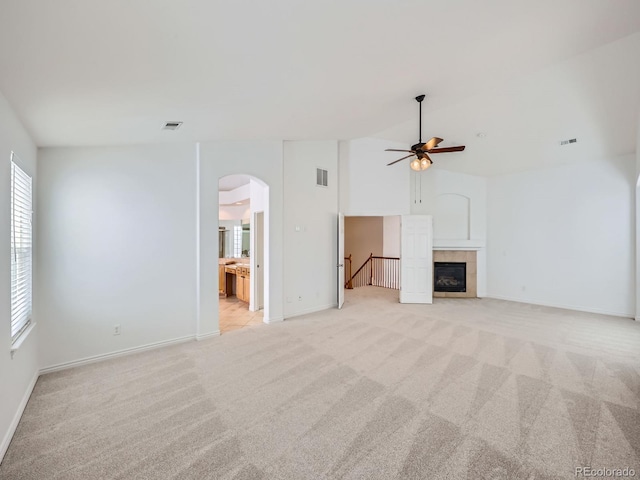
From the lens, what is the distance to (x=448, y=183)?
770 cm

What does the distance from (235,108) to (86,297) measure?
2.97 meters

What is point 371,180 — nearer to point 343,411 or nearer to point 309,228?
point 309,228

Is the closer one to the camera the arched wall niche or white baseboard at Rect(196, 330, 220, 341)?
white baseboard at Rect(196, 330, 220, 341)

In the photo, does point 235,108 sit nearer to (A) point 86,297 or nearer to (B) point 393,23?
(B) point 393,23

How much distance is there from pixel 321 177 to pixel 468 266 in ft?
14.9

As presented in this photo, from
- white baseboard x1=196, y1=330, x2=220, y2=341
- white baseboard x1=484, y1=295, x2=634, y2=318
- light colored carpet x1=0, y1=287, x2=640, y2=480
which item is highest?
white baseboard x1=484, y1=295, x2=634, y2=318

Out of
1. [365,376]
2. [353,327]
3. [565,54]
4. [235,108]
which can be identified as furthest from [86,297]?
[565,54]

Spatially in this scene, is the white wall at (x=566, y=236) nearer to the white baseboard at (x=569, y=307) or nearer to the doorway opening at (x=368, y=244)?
the white baseboard at (x=569, y=307)

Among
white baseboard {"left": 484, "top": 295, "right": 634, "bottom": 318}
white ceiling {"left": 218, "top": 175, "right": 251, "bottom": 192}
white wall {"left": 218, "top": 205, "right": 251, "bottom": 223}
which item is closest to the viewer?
white baseboard {"left": 484, "top": 295, "right": 634, "bottom": 318}

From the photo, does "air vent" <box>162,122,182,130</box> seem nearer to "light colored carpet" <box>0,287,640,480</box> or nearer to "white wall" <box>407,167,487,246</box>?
"light colored carpet" <box>0,287,640,480</box>

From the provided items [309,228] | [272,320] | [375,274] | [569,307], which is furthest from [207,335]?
[569,307]

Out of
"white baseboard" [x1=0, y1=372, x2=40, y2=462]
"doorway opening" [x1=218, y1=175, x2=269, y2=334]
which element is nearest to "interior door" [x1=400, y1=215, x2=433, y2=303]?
"doorway opening" [x1=218, y1=175, x2=269, y2=334]

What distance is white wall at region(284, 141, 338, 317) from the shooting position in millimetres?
5777
